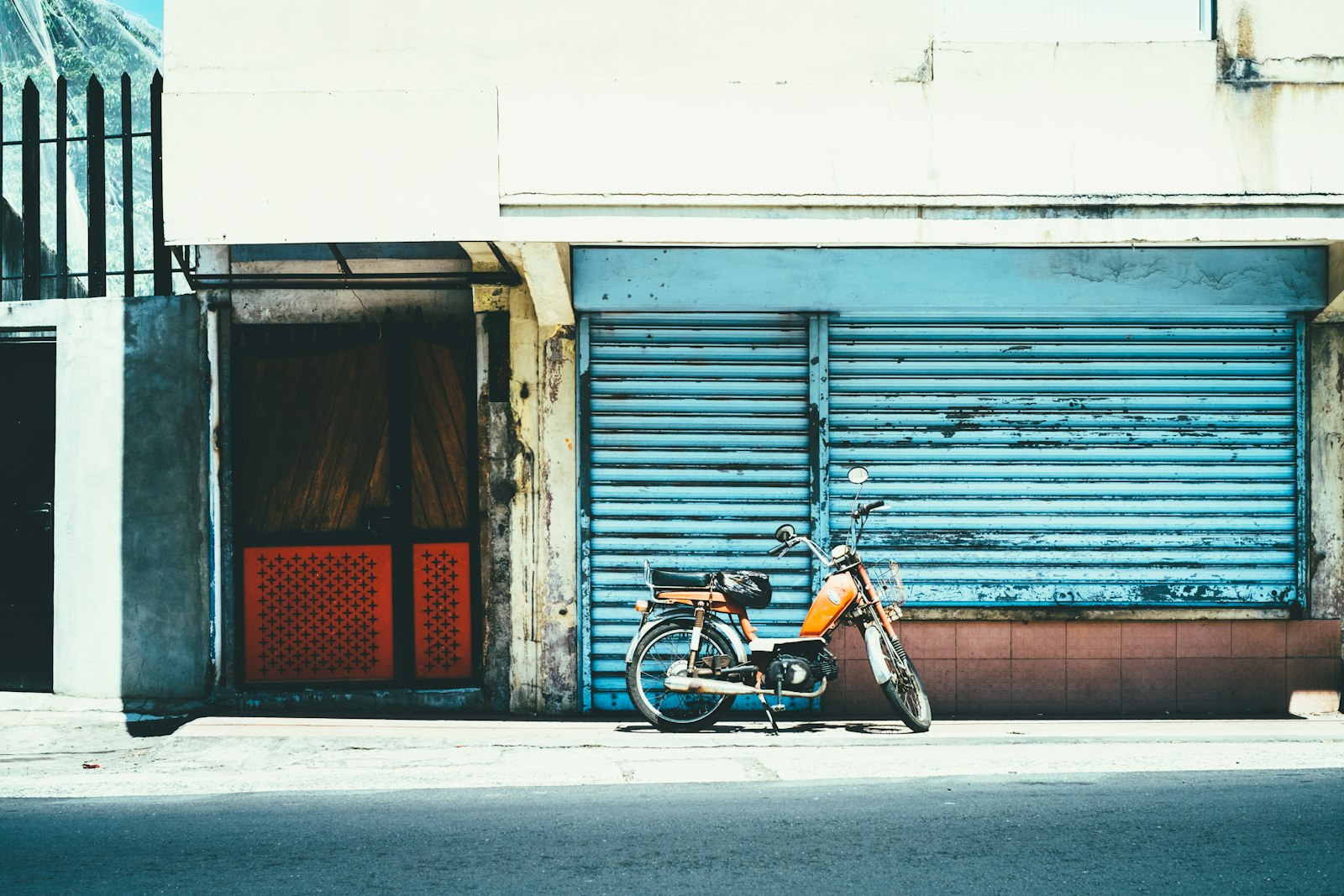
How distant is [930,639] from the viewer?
29.0 ft

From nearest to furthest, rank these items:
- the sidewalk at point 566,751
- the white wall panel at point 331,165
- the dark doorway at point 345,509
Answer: the sidewalk at point 566,751 → the white wall panel at point 331,165 → the dark doorway at point 345,509

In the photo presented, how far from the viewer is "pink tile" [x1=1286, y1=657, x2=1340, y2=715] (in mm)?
8852

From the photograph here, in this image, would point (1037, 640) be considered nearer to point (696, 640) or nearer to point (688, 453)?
point (696, 640)

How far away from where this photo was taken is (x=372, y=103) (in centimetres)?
779

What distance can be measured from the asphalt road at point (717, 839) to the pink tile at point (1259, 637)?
98.2 inches

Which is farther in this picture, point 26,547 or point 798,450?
point 26,547

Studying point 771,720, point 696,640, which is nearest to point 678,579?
point 696,640

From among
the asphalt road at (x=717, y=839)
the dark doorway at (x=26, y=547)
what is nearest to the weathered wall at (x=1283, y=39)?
the asphalt road at (x=717, y=839)

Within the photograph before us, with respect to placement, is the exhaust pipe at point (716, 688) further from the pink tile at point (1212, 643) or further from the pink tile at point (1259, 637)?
the pink tile at point (1259, 637)

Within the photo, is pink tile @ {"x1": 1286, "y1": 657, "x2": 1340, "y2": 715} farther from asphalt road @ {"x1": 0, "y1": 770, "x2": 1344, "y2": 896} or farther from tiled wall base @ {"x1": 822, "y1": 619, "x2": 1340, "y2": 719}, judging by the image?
asphalt road @ {"x1": 0, "y1": 770, "x2": 1344, "y2": 896}

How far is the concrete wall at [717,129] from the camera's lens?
7801mm

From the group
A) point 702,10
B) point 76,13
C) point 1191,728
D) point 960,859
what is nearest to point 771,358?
point 702,10

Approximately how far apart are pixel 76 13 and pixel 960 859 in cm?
1331

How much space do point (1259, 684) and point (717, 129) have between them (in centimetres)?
576
